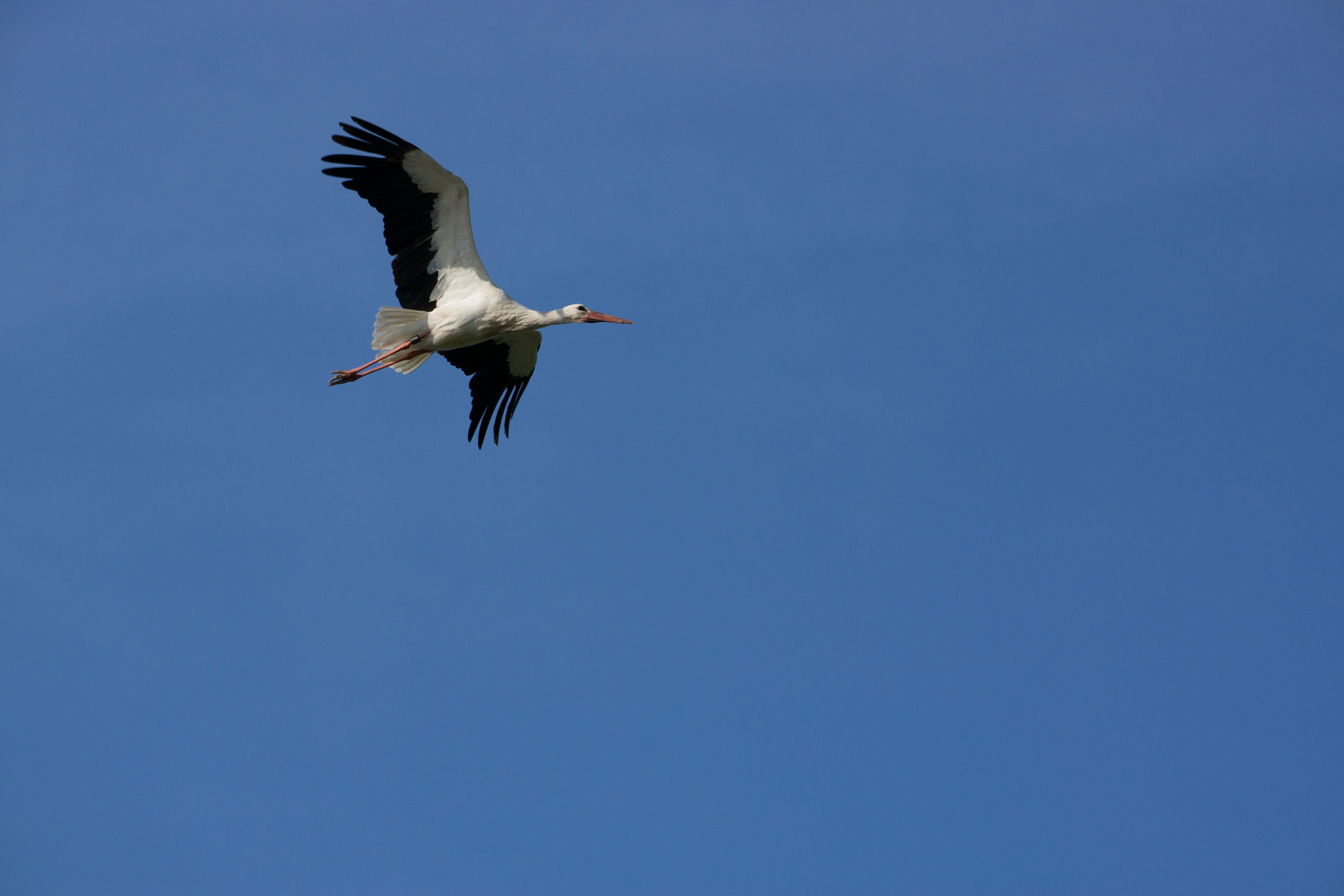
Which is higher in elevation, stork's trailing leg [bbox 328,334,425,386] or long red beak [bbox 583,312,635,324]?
long red beak [bbox 583,312,635,324]

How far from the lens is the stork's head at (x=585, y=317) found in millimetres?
15133

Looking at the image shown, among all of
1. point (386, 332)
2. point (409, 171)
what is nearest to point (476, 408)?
point (386, 332)

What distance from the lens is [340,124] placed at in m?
13.1

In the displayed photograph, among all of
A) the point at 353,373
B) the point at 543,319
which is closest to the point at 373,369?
the point at 353,373

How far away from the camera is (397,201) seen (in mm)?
13680

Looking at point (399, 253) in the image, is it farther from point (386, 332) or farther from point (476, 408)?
point (476, 408)

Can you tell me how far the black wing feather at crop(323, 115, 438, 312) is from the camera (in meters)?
13.3

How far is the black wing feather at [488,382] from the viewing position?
601 inches

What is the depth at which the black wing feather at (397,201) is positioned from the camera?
13289 millimetres

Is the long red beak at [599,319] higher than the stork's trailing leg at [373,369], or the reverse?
the long red beak at [599,319]

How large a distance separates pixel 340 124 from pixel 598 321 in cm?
386

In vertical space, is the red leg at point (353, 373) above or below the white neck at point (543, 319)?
below

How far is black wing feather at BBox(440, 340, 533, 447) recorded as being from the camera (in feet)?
50.1

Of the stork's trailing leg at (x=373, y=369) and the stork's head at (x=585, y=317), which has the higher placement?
the stork's head at (x=585, y=317)
